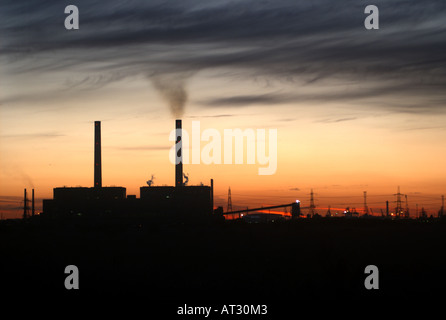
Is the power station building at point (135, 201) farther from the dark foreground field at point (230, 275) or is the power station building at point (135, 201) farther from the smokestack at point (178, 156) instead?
the dark foreground field at point (230, 275)

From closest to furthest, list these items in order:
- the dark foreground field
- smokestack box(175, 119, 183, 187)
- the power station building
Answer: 1. the dark foreground field
2. smokestack box(175, 119, 183, 187)
3. the power station building

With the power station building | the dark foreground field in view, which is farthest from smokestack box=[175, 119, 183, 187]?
the dark foreground field

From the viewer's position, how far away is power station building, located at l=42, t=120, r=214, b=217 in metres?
106

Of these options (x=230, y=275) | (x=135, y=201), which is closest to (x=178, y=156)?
(x=135, y=201)

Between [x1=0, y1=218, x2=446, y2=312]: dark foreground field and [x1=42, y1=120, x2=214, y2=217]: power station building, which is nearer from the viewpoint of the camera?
[x1=0, y1=218, x2=446, y2=312]: dark foreground field

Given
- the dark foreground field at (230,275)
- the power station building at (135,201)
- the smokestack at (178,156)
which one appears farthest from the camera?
the power station building at (135,201)

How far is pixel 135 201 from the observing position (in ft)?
361

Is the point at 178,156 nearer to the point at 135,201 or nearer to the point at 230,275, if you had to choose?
the point at 135,201

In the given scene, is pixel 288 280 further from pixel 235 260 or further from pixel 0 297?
pixel 0 297

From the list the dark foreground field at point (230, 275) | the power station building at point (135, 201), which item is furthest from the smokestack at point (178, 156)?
the dark foreground field at point (230, 275)

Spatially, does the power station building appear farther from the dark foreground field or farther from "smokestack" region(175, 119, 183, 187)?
the dark foreground field

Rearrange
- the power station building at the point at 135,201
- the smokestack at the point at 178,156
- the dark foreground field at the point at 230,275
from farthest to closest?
1. the power station building at the point at 135,201
2. the smokestack at the point at 178,156
3. the dark foreground field at the point at 230,275

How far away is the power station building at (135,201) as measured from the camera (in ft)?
349
